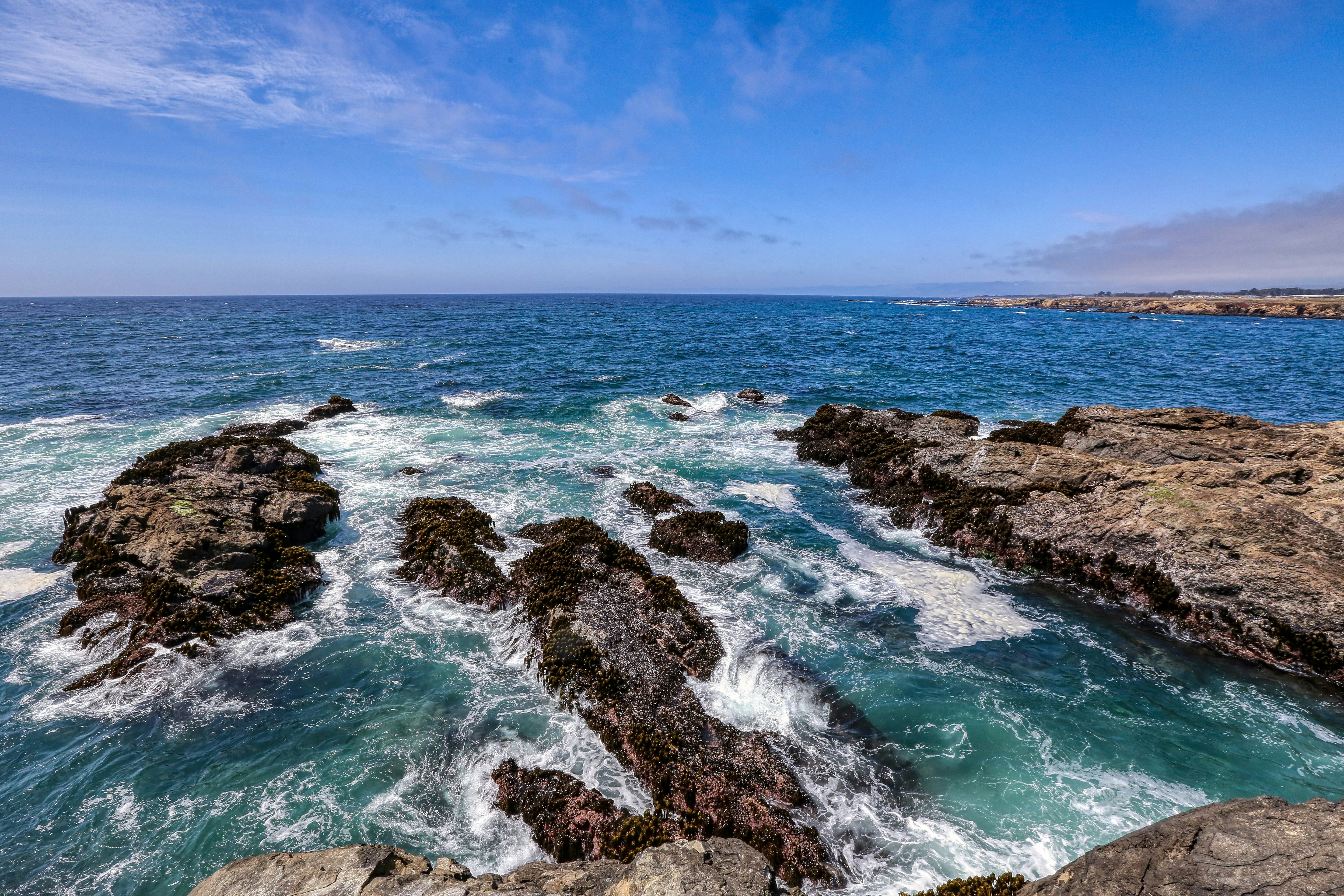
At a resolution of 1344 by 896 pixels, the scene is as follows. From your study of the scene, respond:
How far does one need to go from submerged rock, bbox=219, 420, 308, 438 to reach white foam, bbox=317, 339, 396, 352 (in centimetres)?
3467

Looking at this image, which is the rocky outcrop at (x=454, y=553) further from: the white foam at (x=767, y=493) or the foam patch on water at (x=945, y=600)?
the foam patch on water at (x=945, y=600)

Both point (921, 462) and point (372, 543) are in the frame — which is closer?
point (372, 543)

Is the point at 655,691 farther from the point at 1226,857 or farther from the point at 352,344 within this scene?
the point at 352,344

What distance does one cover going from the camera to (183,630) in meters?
12.0

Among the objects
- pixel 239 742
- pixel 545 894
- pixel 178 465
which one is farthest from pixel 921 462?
pixel 178 465

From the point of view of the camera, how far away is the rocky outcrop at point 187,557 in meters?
12.1

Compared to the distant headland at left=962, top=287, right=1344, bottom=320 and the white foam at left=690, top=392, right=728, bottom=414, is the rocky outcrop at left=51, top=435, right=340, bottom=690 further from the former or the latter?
the distant headland at left=962, top=287, right=1344, bottom=320

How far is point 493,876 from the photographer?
20.5 feet

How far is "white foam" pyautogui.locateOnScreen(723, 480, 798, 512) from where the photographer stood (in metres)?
20.7

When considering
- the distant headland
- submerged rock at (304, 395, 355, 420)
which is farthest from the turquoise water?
the distant headland

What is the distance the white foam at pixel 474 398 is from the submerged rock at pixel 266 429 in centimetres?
897

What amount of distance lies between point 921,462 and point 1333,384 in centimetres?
5290

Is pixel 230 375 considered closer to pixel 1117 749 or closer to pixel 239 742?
pixel 239 742

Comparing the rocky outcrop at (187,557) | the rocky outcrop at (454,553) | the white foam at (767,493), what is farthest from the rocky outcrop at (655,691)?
→ the white foam at (767,493)
